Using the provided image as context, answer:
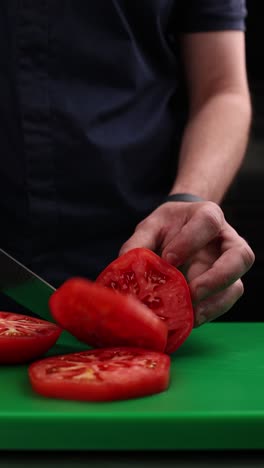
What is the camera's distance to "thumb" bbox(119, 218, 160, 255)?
4.01 feet

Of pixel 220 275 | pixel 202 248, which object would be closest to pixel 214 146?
pixel 202 248

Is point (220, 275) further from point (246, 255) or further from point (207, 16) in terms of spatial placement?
point (207, 16)

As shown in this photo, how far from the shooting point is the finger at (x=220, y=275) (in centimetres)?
117

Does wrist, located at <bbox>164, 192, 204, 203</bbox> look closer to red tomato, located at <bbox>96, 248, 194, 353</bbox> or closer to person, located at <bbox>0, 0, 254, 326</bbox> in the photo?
person, located at <bbox>0, 0, 254, 326</bbox>

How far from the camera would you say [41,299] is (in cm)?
126

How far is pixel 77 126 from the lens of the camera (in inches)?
57.6

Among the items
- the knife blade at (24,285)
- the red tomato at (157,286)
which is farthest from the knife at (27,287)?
the red tomato at (157,286)

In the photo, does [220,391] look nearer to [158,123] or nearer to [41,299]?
[41,299]

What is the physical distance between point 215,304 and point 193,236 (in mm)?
104

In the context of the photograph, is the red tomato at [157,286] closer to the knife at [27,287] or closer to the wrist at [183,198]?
the knife at [27,287]

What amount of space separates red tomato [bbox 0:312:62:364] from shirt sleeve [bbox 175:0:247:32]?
0.65m

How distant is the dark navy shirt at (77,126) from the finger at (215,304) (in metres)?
0.32

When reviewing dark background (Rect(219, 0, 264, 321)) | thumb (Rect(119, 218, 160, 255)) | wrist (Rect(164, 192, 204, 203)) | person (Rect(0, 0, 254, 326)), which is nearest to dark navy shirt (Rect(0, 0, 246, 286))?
person (Rect(0, 0, 254, 326))

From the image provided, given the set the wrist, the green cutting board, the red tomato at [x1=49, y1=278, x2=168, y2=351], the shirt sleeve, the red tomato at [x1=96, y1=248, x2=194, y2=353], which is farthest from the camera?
the shirt sleeve
